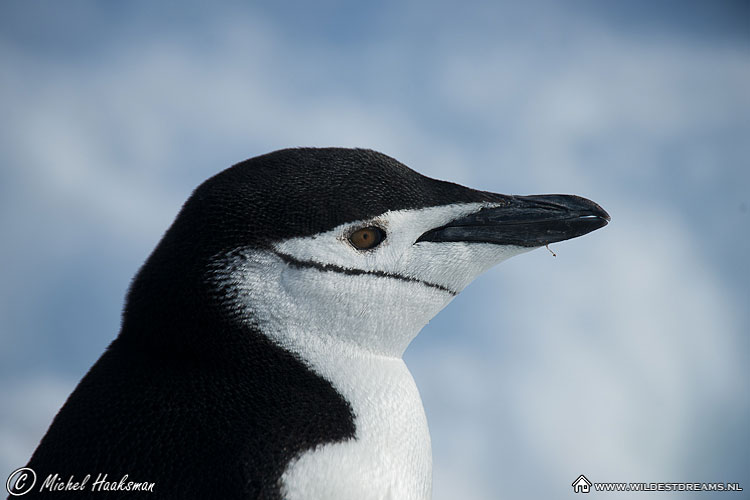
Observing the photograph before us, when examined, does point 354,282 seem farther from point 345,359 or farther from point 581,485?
point 581,485

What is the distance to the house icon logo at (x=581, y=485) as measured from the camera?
1.88 m

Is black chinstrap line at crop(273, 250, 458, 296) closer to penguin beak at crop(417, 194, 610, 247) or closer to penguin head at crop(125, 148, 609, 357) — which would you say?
penguin head at crop(125, 148, 609, 357)

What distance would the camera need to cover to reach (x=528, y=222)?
5.26ft

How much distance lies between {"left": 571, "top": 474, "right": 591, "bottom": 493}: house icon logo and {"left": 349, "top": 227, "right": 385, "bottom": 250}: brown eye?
3.18 feet

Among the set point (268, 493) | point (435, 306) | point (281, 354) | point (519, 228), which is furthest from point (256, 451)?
point (519, 228)

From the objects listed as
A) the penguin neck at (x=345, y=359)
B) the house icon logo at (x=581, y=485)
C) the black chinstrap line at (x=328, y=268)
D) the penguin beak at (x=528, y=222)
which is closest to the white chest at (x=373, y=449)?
the penguin neck at (x=345, y=359)

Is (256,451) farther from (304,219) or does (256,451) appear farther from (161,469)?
(304,219)

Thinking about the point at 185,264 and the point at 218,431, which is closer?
the point at 218,431

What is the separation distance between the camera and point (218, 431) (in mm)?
1188

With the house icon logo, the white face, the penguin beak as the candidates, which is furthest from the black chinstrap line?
the house icon logo

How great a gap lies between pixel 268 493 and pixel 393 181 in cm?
67

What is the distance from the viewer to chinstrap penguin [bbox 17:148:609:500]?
3.88 ft

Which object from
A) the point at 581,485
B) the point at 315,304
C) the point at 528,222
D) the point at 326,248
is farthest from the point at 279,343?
the point at 581,485

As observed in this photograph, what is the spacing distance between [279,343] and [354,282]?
196 millimetres
